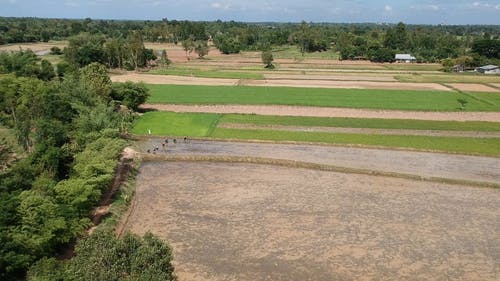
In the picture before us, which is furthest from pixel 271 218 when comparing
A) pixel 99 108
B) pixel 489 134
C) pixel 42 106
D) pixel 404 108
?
pixel 404 108

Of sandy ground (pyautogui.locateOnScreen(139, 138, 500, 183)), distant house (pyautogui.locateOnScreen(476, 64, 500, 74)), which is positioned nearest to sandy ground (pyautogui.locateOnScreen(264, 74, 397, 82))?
distant house (pyautogui.locateOnScreen(476, 64, 500, 74))

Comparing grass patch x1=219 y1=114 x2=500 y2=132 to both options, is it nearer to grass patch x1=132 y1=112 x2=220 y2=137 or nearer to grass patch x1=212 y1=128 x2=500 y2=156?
grass patch x1=132 y1=112 x2=220 y2=137

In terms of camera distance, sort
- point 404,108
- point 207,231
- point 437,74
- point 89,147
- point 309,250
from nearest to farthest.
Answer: point 309,250
point 207,231
point 89,147
point 404,108
point 437,74

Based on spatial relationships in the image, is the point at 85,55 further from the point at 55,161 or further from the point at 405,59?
the point at 405,59

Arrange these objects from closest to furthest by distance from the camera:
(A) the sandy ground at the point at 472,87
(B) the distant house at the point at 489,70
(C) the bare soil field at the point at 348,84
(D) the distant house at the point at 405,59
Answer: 1. (A) the sandy ground at the point at 472,87
2. (C) the bare soil field at the point at 348,84
3. (B) the distant house at the point at 489,70
4. (D) the distant house at the point at 405,59

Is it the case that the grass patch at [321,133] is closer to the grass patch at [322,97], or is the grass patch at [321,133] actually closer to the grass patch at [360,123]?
the grass patch at [360,123]

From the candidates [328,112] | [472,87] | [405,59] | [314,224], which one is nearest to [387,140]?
[328,112]

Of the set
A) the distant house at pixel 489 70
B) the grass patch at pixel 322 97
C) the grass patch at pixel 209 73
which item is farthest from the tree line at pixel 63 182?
the distant house at pixel 489 70

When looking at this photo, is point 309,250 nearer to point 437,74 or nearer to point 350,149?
point 350,149
